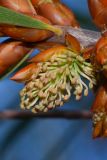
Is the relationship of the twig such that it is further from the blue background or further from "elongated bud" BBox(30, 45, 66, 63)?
"elongated bud" BBox(30, 45, 66, 63)

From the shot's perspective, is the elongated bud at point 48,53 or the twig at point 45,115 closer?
the elongated bud at point 48,53

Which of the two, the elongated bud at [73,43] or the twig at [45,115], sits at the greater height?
the elongated bud at [73,43]

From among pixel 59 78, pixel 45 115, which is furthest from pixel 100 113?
pixel 45 115

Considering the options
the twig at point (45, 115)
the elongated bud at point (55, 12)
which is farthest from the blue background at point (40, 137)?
the elongated bud at point (55, 12)

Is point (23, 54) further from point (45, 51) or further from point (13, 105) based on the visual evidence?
point (13, 105)

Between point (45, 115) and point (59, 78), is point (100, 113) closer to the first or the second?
point (59, 78)

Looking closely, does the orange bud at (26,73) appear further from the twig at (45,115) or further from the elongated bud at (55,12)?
the twig at (45,115)

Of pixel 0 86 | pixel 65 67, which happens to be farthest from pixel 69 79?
pixel 0 86
